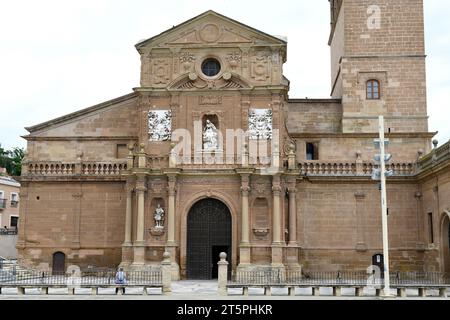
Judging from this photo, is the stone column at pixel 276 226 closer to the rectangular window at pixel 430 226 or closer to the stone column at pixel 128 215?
the stone column at pixel 128 215

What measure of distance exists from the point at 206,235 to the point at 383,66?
16154 mm

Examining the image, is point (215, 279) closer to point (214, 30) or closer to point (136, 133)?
point (136, 133)

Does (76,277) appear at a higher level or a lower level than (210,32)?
lower

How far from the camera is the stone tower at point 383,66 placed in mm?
38375

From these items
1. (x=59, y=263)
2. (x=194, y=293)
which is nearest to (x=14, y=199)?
(x=59, y=263)

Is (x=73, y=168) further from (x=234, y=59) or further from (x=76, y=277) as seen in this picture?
(x=234, y=59)

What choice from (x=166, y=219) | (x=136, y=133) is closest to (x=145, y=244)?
(x=166, y=219)

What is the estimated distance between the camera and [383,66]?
39.0m

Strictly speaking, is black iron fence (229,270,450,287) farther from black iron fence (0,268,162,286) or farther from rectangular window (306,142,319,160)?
rectangular window (306,142,319,160)

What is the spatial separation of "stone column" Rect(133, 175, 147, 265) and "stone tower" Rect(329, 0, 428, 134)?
13.6 metres

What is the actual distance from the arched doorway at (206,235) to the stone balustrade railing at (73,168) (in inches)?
241

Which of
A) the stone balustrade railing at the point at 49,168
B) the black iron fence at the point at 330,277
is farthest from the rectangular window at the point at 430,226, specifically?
the stone balustrade railing at the point at 49,168

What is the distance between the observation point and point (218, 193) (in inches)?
1331

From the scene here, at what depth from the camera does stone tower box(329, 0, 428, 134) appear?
126ft
